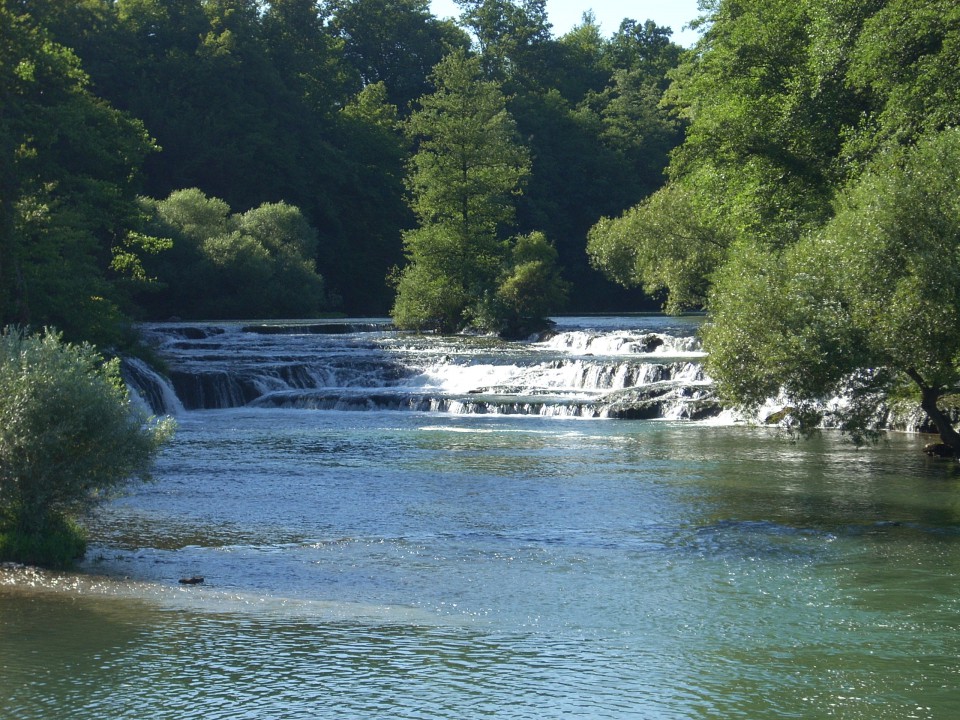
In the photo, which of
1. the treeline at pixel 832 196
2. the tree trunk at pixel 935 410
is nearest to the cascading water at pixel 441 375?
the treeline at pixel 832 196

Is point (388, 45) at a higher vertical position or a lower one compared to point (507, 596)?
higher

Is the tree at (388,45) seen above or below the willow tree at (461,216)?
above

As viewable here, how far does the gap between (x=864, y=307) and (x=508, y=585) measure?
26.6 feet

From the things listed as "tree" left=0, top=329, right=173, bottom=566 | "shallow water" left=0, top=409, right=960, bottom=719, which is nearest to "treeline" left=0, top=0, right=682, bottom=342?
"shallow water" left=0, top=409, right=960, bottom=719

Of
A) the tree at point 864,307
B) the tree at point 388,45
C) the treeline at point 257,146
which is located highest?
the tree at point 388,45

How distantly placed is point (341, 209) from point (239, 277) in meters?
19.3

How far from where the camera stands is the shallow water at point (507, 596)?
9617mm

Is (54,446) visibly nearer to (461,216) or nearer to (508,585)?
(508,585)

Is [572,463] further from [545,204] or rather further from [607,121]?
[607,121]

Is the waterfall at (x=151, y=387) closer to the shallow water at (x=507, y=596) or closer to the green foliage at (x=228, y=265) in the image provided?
the shallow water at (x=507, y=596)

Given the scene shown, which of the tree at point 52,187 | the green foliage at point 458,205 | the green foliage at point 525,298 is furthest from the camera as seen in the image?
the green foliage at point 458,205

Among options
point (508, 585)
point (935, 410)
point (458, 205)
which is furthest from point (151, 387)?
point (458, 205)

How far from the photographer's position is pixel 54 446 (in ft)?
44.0

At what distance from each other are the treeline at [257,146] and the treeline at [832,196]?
1565cm
